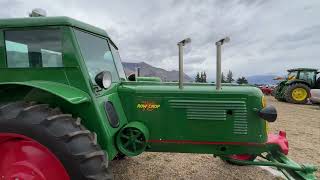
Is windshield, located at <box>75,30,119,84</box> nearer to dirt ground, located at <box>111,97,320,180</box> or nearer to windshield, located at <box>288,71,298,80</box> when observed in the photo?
dirt ground, located at <box>111,97,320,180</box>

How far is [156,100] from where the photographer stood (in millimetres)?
4137

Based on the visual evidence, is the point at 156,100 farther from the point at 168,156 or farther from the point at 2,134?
the point at 168,156

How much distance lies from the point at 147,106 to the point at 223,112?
922mm

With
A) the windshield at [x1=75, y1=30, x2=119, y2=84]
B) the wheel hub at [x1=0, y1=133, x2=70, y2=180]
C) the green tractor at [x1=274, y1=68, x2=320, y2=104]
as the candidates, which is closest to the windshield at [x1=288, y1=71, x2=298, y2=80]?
the green tractor at [x1=274, y1=68, x2=320, y2=104]

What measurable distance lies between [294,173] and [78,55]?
113 inches

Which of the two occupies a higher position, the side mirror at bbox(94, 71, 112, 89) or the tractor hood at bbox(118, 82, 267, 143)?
the side mirror at bbox(94, 71, 112, 89)

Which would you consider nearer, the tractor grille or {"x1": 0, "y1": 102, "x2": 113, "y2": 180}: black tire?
{"x1": 0, "y1": 102, "x2": 113, "y2": 180}: black tire

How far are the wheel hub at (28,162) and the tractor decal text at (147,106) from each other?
1.31 metres

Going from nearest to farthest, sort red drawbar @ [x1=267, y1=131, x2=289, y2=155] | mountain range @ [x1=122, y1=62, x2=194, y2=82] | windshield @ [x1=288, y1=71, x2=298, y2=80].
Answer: red drawbar @ [x1=267, y1=131, x2=289, y2=155]
mountain range @ [x1=122, y1=62, x2=194, y2=82]
windshield @ [x1=288, y1=71, x2=298, y2=80]

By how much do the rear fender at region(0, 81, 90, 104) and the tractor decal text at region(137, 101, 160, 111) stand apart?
85cm

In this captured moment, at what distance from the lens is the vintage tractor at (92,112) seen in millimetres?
3090

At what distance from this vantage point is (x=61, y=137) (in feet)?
9.92

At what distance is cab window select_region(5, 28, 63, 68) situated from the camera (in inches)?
142

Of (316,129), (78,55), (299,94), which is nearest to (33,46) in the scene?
(78,55)
